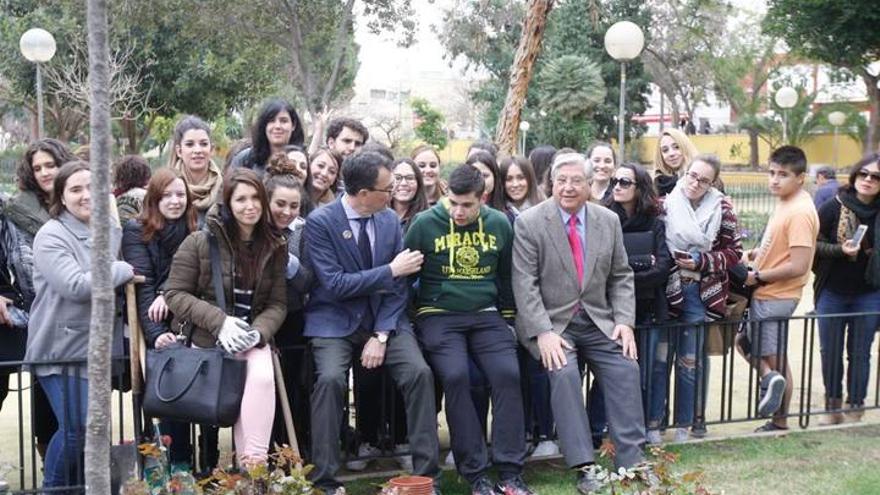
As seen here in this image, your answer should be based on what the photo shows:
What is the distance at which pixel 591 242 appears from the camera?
583 cm

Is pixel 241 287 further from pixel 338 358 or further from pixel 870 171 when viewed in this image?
pixel 870 171

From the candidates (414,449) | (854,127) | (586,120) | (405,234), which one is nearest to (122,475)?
(414,449)

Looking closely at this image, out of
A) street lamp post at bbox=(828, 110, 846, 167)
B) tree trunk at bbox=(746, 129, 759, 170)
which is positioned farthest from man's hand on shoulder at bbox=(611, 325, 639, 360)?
tree trunk at bbox=(746, 129, 759, 170)

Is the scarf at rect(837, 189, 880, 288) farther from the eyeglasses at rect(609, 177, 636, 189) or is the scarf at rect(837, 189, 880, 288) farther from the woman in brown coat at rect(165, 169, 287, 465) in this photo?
the woman in brown coat at rect(165, 169, 287, 465)

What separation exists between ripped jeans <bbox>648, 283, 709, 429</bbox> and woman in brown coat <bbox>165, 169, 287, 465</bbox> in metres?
2.45

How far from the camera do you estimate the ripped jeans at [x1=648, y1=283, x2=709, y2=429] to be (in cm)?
631

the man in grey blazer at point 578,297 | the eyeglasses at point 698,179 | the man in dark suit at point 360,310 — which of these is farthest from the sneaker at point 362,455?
the eyeglasses at point 698,179

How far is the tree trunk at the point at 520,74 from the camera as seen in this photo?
46.0 ft

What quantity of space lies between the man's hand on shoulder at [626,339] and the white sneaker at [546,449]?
0.83m

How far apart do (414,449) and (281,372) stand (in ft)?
2.74

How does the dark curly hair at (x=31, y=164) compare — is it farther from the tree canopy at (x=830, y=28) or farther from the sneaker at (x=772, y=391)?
the tree canopy at (x=830, y=28)

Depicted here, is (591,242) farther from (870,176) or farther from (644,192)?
(870,176)

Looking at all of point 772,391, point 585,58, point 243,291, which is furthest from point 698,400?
point 585,58

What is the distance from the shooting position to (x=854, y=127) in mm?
45781
